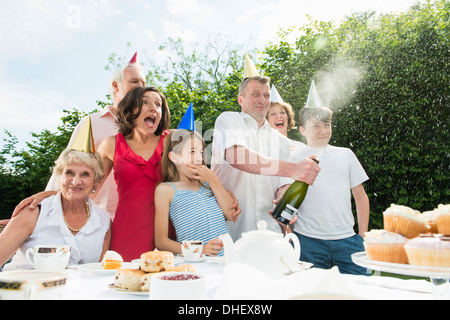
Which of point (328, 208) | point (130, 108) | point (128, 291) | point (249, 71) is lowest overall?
point (128, 291)

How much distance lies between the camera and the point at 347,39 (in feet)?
27.9

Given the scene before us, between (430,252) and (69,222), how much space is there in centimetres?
174

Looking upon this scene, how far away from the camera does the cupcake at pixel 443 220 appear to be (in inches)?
51.8

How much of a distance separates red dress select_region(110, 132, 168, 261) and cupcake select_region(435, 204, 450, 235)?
1636 millimetres

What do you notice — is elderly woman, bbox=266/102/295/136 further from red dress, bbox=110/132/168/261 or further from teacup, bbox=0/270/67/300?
teacup, bbox=0/270/67/300

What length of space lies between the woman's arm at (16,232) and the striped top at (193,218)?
77 centimetres

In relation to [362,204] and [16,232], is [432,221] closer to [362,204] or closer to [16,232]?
[362,204]

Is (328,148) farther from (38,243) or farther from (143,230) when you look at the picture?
(38,243)

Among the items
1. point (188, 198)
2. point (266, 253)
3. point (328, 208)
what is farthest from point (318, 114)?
point (266, 253)

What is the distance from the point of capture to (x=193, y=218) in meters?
2.20

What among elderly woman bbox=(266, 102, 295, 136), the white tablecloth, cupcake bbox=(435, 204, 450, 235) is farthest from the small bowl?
elderly woman bbox=(266, 102, 295, 136)

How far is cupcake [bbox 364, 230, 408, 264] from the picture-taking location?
4.10 ft

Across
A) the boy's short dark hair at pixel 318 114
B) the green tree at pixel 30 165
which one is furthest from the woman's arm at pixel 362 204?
the green tree at pixel 30 165
